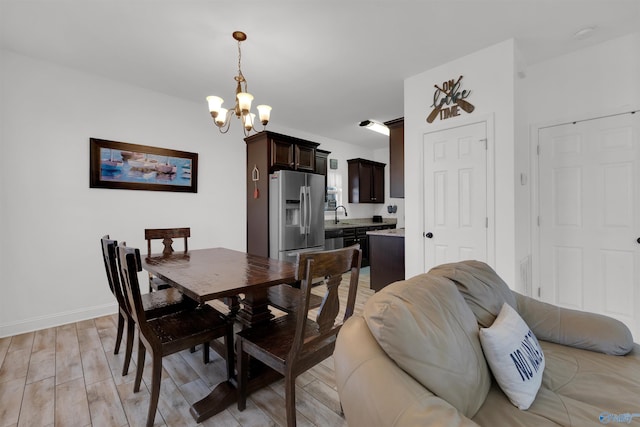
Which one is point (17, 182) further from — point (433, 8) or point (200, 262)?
point (433, 8)

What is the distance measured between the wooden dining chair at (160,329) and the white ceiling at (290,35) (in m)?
1.90

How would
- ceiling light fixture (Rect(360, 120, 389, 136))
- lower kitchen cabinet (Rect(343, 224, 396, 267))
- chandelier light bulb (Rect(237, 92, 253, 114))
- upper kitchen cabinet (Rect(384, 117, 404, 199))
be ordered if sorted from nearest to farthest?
chandelier light bulb (Rect(237, 92, 253, 114)) → upper kitchen cabinet (Rect(384, 117, 404, 199)) → ceiling light fixture (Rect(360, 120, 389, 136)) → lower kitchen cabinet (Rect(343, 224, 396, 267))

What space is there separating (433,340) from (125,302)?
191cm

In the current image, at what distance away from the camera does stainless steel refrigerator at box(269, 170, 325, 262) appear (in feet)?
13.4

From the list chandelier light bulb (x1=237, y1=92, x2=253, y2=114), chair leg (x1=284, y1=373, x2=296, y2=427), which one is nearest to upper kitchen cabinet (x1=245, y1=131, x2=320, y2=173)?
chandelier light bulb (x1=237, y1=92, x2=253, y2=114)

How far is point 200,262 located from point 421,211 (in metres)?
2.32

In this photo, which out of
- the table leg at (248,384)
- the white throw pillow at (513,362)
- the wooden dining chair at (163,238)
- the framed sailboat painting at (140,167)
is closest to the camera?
the white throw pillow at (513,362)

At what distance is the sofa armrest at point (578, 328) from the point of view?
1354 mm

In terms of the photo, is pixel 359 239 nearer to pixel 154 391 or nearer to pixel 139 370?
pixel 139 370

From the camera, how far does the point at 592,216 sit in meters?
2.72

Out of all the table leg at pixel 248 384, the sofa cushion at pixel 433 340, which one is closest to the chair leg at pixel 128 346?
the table leg at pixel 248 384

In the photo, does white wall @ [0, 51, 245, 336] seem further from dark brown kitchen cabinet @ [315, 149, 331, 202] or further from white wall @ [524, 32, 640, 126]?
white wall @ [524, 32, 640, 126]

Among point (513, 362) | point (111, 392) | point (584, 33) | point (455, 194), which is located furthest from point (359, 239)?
→ point (513, 362)

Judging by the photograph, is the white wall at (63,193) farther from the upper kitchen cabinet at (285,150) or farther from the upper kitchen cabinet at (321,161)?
the upper kitchen cabinet at (321,161)
